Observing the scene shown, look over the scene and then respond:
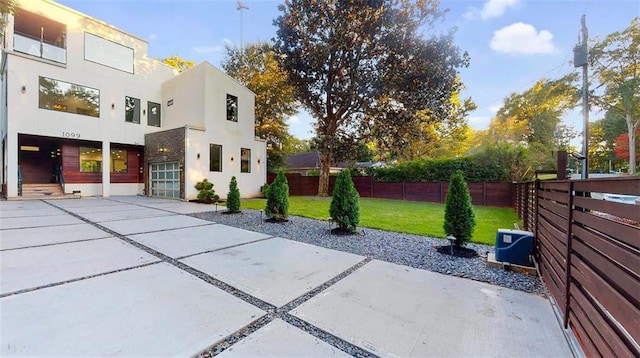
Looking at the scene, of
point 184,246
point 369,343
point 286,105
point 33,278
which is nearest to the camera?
point 369,343

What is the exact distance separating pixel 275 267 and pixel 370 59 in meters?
12.5

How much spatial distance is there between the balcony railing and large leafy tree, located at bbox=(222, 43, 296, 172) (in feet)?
30.9

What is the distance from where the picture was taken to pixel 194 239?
5051 mm

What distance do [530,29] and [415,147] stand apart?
13.3 metres

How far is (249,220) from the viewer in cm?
739

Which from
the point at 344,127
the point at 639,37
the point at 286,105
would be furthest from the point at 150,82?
the point at 639,37

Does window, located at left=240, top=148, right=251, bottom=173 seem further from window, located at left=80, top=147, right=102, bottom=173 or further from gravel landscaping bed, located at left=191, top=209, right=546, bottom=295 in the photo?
gravel landscaping bed, located at left=191, top=209, right=546, bottom=295

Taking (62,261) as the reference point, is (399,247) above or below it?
below

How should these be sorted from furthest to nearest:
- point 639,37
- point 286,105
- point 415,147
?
point 415,147 < point 286,105 < point 639,37

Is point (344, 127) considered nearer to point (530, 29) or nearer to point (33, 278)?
point (530, 29)

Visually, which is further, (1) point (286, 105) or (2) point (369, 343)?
(1) point (286, 105)

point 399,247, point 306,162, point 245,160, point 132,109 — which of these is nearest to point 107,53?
point 132,109

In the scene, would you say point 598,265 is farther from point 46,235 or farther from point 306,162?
point 306,162

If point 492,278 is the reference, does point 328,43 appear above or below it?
above
